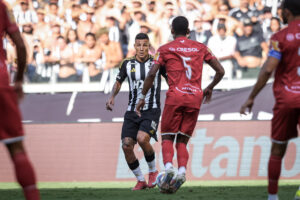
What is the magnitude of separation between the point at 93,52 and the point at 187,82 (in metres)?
6.43

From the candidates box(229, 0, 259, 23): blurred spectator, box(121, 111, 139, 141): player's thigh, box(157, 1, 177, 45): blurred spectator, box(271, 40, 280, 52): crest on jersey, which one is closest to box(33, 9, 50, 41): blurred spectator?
box(157, 1, 177, 45): blurred spectator

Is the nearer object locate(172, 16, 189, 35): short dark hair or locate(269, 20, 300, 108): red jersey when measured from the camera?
locate(269, 20, 300, 108): red jersey

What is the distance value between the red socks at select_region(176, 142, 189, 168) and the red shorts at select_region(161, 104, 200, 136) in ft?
0.54

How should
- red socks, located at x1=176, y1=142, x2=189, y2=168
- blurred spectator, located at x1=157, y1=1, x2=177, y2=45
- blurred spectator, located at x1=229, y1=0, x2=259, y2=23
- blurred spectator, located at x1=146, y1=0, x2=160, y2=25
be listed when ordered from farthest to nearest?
blurred spectator, located at x1=146, y1=0, x2=160, y2=25, blurred spectator, located at x1=157, y1=1, x2=177, y2=45, blurred spectator, located at x1=229, y1=0, x2=259, y2=23, red socks, located at x1=176, y1=142, x2=189, y2=168

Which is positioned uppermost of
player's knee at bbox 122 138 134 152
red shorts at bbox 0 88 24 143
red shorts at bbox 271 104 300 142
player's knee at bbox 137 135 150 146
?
red shorts at bbox 0 88 24 143

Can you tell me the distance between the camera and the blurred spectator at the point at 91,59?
42.7ft

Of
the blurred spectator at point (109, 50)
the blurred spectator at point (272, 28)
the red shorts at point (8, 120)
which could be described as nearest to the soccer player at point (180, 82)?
the red shorts at point (8, 120)

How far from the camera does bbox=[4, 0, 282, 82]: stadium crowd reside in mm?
12672

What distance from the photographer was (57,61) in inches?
523

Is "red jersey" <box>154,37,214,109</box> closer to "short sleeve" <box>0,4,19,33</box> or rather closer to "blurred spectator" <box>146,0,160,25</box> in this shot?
"short sleeve" <box>0,4,19,33</box>

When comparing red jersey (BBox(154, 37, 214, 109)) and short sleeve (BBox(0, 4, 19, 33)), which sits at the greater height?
short sleeve (BBox(0, 4, 19, 33))

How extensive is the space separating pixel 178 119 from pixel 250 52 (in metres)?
5.87

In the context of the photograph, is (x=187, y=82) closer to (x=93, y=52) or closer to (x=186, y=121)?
(x=186, y=121)

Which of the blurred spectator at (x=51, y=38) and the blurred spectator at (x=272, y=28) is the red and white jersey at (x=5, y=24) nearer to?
the blurred spectator at (x=272, y=28)
